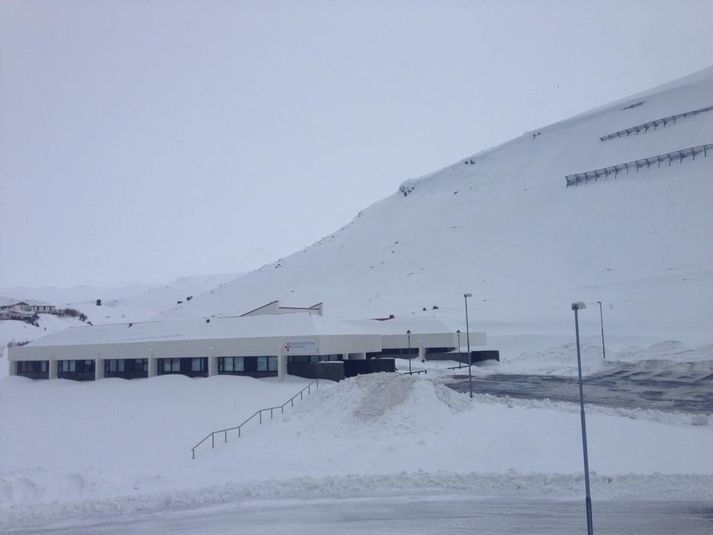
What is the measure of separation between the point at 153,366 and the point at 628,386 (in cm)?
2786

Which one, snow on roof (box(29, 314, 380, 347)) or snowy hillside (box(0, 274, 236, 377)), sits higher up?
snowy hillside (box(0, 274, 236, 377))

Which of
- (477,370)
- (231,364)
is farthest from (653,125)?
(231,364)

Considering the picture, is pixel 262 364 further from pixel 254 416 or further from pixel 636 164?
pixel 636 164

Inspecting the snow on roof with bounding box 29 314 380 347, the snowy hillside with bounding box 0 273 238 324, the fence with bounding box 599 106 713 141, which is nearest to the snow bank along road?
the snow on roof with bounding box 29 314 380 347

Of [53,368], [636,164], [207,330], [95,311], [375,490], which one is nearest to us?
[375,490]

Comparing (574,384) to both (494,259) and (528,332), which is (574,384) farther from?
(494,259)

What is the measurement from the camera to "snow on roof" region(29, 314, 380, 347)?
43.0m

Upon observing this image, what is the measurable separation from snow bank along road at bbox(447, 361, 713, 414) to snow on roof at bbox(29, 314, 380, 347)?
9484 mm

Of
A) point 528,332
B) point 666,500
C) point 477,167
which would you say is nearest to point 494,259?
point 528,332

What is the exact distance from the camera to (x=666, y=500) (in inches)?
732

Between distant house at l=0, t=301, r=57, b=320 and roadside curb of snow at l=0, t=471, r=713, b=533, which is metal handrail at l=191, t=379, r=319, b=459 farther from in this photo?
distant house at l=0, t=301, r=57, b=320

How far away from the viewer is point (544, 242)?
92312mm

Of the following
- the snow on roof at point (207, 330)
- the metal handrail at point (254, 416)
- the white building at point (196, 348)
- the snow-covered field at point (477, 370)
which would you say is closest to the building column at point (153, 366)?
the white building at point (196, 348)

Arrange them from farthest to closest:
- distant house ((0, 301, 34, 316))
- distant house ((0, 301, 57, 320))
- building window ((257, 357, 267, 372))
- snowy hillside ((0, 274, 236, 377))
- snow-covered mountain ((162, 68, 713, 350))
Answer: distant house ((0, 301, 34, 316)) → distant house ((0, 301, 57, 320)) → snowy hillside ((0, 274, 236, 377)) → snow-covered mountain ((162, 68, 713, 350)) → building window ((257, 357, 267, 372))
